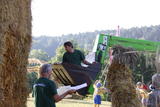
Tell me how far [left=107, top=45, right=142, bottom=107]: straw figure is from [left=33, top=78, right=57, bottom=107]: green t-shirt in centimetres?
311

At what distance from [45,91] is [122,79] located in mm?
3309

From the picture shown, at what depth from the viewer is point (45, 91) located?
5863 mm

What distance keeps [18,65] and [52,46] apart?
6967 inches

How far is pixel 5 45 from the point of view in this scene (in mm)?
5305

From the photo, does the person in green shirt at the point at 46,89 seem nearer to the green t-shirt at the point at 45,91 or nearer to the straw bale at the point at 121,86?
the green t-shirt at the point at 45,91

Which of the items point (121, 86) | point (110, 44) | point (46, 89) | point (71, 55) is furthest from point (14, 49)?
point (110, 44)

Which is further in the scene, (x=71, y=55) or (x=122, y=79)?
(x=122, y=79)

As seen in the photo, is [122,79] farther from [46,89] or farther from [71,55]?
[46,89]

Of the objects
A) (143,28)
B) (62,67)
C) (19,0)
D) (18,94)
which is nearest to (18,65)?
(18,94)

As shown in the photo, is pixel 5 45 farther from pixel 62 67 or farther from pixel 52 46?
pixel 52 46

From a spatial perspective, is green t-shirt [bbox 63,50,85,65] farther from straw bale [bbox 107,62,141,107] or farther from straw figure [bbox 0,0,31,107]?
straw figure [bbox 0,0,31,107]

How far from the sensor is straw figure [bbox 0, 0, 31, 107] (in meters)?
5.26

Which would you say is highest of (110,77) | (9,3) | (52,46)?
(9,3)

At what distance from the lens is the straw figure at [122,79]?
342 inches
